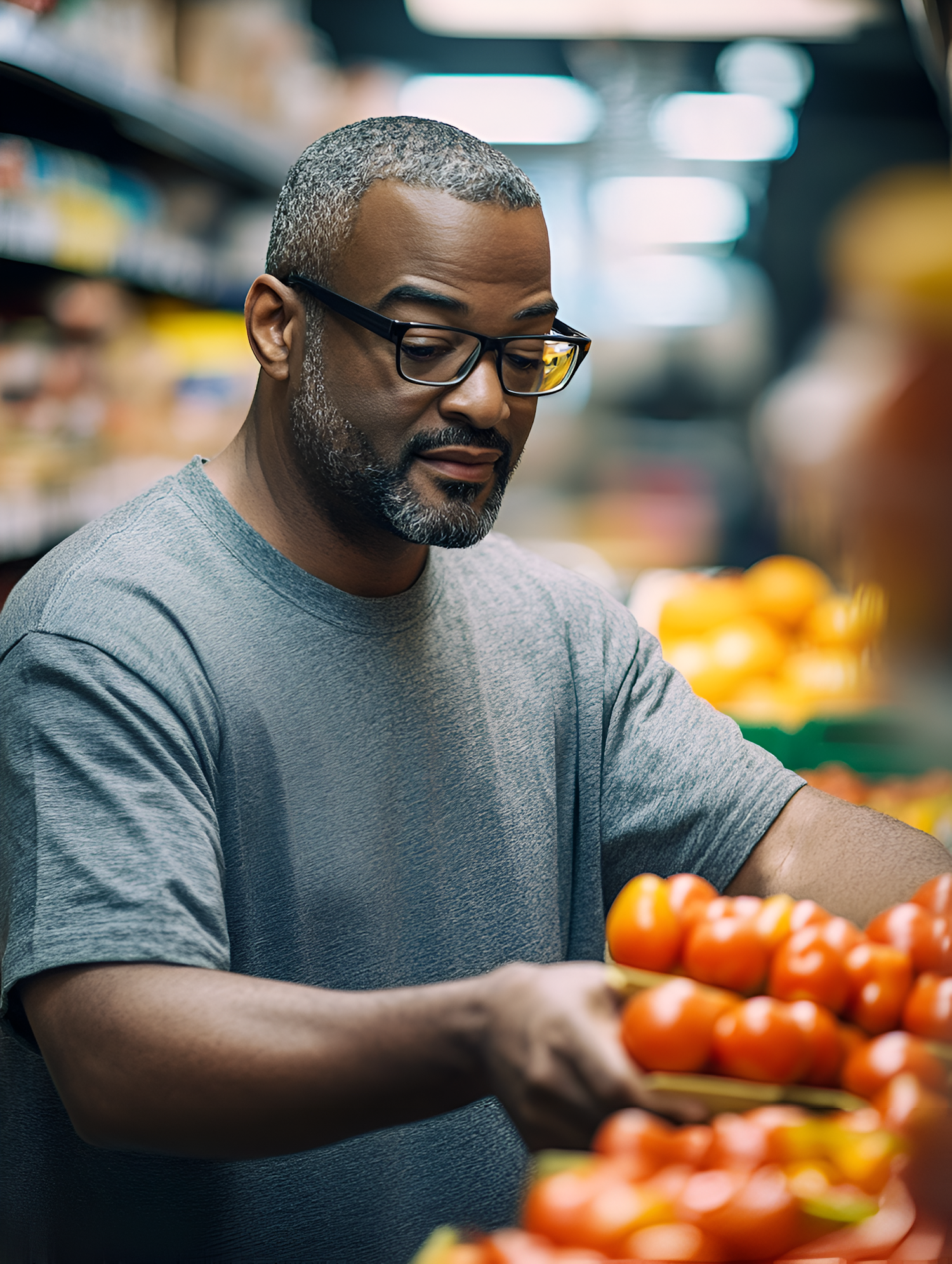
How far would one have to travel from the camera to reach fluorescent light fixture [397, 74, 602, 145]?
6.50 m

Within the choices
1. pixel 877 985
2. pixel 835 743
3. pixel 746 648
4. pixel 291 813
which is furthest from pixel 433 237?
pixel 746 648

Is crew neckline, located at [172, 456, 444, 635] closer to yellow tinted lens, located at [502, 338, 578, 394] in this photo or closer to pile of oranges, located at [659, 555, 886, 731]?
yellow tinted lens, located at [502, 338, 578, 394]

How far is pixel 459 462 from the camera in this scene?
1.29 m

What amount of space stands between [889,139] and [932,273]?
6795 mm

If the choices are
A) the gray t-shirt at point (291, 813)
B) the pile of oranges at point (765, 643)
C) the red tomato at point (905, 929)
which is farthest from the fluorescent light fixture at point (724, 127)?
the red tomato at point (905, 929)

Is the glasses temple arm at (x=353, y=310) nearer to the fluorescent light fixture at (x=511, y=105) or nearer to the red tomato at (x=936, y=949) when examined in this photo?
the red tomato at (x=936, y=949)

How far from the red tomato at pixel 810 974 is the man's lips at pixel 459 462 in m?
0.65

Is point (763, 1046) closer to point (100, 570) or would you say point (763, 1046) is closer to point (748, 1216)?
point (748, 1216)

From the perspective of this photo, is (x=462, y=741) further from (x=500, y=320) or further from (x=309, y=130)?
(x=309, y=130)

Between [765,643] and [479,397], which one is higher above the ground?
[479,397]

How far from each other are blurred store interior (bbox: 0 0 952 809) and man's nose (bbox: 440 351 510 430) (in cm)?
36

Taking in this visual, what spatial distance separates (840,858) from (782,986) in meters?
0.52

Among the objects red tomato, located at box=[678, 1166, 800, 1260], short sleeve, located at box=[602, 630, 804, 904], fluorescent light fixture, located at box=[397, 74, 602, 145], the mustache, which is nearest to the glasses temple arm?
the mustache

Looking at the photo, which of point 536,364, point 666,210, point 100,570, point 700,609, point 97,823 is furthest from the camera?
point 666,210
